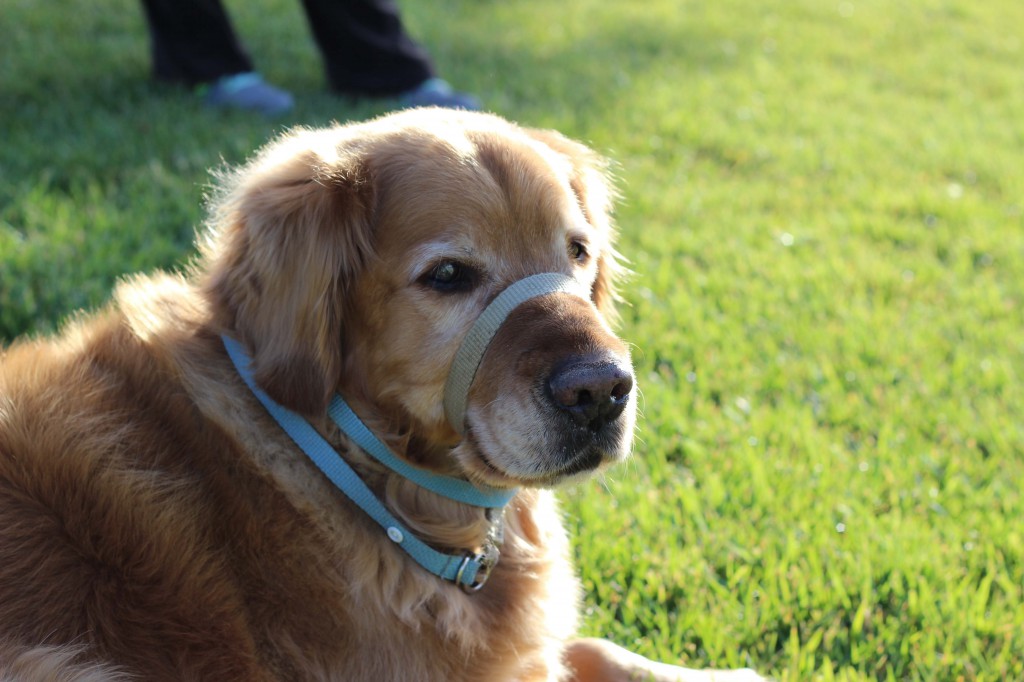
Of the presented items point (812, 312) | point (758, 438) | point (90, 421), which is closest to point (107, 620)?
point (90, 421)

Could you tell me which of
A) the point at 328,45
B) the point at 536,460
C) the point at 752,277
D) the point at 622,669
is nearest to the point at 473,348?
the point at 536,460

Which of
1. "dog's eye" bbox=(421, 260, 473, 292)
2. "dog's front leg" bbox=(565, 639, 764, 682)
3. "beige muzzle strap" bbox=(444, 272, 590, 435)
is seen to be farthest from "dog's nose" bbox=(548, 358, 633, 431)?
"dog's front leg" bbox=(565, 639, 764, 682)

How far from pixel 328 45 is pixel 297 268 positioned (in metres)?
5.61

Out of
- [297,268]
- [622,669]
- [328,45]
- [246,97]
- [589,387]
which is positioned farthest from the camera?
[328,45]

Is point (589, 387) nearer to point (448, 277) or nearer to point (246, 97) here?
point (448, 277)

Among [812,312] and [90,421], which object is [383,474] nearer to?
[90,421]

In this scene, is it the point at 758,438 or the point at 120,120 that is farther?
the point at 120,120

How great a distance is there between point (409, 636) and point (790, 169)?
6.24 meters

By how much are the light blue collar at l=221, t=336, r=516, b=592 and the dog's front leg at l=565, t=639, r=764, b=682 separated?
1.51 ft

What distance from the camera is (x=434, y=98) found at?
25.2 feet

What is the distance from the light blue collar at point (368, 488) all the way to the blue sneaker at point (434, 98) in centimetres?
498

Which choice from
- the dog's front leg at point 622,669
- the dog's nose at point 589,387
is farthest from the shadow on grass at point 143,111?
the dog's front leg at point 622,669

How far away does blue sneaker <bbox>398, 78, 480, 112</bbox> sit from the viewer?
754 centimetres

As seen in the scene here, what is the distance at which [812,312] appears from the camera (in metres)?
5.78
